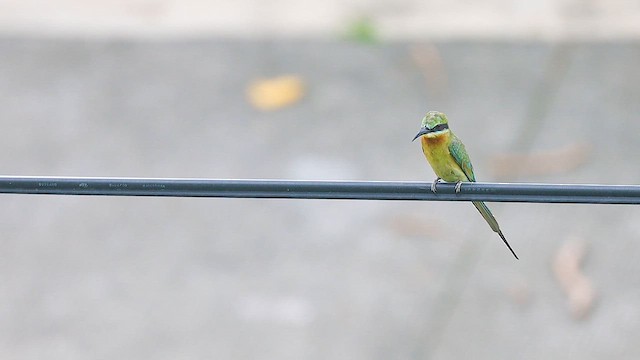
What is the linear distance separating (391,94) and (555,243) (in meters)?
2.28

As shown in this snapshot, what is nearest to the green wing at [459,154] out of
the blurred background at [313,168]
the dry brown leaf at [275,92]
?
the blurred background at [313,168]

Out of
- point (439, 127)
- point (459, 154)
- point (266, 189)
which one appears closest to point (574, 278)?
point (459, 154)

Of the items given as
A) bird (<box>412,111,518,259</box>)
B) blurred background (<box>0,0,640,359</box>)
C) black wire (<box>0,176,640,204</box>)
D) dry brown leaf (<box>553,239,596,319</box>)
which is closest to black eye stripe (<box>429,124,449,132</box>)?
bird (<box>412,111,518,259</box>)

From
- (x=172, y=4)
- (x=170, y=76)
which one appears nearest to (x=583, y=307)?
(x=170, y=76)

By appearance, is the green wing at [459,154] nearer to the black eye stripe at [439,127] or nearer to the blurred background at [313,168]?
the black eye stripe at [439,127]

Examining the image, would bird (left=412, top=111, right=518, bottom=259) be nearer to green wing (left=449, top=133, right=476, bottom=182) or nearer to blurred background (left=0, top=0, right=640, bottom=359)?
green wing (left=449, top=133, right=476, bottom=182)

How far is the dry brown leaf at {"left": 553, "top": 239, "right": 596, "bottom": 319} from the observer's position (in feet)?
22.5

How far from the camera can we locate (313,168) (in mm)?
8109

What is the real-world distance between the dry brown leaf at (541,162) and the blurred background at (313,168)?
0.02m

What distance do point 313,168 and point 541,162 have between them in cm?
180

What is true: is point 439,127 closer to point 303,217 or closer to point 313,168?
point 303,217

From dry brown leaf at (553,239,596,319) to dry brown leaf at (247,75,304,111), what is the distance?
2.85 meters

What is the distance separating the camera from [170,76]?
9.37m

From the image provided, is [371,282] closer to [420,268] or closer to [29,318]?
[420,268]
